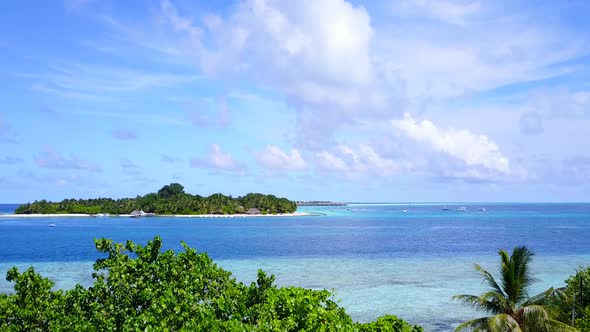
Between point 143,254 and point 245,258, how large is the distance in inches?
1738

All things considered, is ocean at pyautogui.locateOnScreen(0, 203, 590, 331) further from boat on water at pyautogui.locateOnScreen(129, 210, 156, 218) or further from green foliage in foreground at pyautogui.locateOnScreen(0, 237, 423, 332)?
boat on water at pyautogui.locateOnScreen(129, 210, 156, 218)

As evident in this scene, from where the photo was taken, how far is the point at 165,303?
32.5ft

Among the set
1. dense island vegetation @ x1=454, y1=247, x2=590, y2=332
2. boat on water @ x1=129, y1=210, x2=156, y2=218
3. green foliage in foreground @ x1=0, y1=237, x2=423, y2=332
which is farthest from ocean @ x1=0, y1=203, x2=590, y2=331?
boat on water @ x1=129, y1=210, x2=156, y2=218

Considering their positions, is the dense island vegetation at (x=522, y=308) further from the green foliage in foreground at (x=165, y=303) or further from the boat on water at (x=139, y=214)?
the boat on water at (x=139, y=214)

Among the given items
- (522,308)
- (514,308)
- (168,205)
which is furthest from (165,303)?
(168,205)

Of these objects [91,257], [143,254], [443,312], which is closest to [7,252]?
[91,257]

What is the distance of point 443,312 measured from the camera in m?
30.5

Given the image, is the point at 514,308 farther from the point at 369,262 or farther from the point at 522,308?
the point at 369,262

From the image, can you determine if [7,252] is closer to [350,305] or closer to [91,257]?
[91,257]

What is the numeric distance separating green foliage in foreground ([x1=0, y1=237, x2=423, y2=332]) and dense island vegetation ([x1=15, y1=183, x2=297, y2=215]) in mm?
153039

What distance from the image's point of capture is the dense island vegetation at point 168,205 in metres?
164

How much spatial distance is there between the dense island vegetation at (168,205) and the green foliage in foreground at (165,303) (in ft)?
502

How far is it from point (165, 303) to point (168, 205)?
161m

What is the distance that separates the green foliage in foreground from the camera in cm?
970
